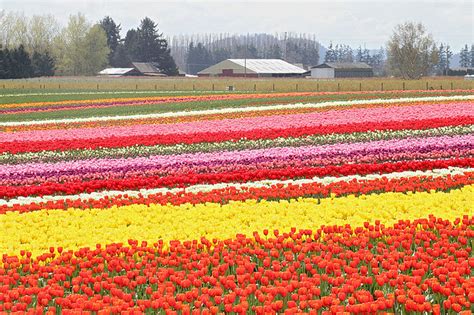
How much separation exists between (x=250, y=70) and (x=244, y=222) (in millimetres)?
107388

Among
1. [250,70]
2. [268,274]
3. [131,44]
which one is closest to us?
[268,274]

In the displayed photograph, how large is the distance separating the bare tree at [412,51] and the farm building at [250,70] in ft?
110

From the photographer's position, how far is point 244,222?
9.88 metres

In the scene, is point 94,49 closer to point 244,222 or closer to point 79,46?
point 79,46

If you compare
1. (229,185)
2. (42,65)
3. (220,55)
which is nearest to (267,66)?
(42,65)

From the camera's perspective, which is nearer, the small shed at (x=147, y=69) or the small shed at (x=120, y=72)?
the small shed at (x=147, y=69)

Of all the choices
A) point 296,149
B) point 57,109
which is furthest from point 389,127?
point 57,109

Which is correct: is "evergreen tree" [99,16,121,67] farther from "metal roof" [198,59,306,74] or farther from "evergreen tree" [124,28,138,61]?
"metal roof" [198,59,306,74]

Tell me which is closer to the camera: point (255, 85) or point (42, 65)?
point (255, 85)

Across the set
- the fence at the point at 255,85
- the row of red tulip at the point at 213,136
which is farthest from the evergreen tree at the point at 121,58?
the row of red tulip at the point at 213,136

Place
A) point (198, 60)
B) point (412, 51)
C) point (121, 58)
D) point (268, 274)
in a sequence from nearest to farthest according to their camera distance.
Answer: point (268, 274) < point (412, 51) < point (121, 58) < point (198, 60)

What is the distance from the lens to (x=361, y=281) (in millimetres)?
6730

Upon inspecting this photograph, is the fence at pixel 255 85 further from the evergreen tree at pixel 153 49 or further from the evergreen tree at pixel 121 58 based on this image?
the evergreen tree at pixel 121 58

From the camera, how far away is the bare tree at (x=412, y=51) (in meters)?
81.9
